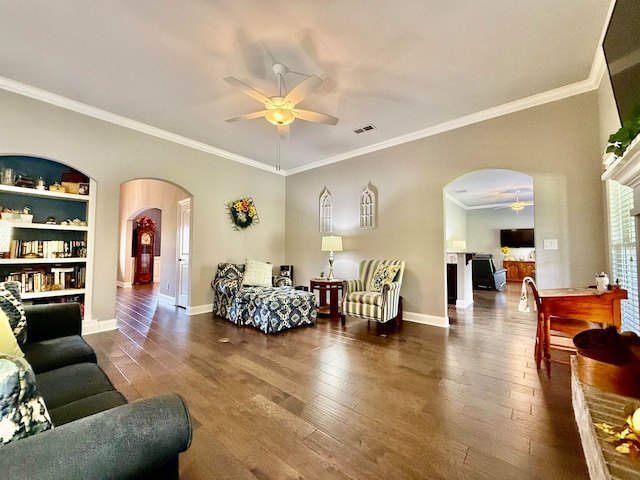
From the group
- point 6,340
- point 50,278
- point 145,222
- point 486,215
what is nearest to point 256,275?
point 50,278

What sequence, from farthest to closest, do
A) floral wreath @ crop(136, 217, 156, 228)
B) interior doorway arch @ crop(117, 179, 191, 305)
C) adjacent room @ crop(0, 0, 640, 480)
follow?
floral wreath @ crop(136, 217, 156, 228) < interior doorway arch @ crop(117, 179, 191, 305) < adjacent room @ crop(0, 0, 640, 480)

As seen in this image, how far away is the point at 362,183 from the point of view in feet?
16.1

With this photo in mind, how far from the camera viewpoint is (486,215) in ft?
33.0

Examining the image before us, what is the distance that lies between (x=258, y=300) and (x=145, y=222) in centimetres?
719

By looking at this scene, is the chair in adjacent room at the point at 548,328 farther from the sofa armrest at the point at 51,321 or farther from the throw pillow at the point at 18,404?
the sofa armrest at the point at 51,321

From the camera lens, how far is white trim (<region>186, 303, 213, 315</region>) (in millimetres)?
4592

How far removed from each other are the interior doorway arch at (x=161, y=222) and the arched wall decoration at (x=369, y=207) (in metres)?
3.10

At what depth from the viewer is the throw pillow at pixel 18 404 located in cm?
62

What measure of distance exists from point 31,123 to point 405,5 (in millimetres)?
4278

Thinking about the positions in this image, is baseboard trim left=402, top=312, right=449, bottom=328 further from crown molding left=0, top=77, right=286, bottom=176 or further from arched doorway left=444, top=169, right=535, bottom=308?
crown molding left=0, top=77, right=286, bottom=176

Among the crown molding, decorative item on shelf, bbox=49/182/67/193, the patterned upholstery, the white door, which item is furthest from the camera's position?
the white door

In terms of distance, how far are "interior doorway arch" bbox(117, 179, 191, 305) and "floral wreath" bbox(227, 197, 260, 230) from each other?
0.81 m

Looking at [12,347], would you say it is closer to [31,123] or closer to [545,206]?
[31,123]

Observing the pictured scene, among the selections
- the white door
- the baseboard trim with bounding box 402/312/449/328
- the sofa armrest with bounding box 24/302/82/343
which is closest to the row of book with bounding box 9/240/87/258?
the white door
